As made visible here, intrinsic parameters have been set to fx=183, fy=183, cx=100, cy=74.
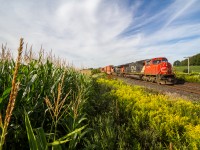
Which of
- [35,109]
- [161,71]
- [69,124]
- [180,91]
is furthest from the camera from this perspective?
[161,71]

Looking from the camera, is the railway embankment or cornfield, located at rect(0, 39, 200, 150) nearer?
cornfield, located at rect(0, 39, 200, 150)

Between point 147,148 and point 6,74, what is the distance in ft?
11.0

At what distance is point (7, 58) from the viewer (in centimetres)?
423

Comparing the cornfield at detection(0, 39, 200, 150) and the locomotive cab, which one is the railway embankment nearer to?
the locomotive cab

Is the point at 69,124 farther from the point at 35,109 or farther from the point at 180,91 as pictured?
the point at 180,91

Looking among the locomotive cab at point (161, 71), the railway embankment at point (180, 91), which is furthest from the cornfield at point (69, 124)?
the locomotive cab at point (161, 71)

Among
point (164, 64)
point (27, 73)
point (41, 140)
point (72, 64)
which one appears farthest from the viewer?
point (164, 64)

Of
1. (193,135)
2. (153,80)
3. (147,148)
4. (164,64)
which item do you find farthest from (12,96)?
(153,80)

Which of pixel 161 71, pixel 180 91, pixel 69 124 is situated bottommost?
pixel 180 91

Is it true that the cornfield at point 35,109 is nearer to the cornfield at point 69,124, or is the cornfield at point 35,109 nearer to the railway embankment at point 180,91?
the cornfield at point 69,124

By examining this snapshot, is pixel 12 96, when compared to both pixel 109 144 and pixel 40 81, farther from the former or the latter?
pixel 40 81

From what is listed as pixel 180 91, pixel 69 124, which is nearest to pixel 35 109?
pixel 69 124

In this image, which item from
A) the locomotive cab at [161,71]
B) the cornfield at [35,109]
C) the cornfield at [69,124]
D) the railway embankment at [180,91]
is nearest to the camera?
the cornfield at [35,109]

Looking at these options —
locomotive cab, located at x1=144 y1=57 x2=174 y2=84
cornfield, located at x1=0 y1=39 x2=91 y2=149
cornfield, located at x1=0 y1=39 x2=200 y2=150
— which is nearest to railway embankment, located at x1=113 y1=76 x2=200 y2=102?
locomotive cab, located at x1=144 y1=57 x2=174 y2=84
